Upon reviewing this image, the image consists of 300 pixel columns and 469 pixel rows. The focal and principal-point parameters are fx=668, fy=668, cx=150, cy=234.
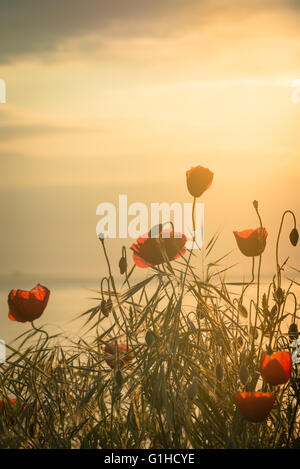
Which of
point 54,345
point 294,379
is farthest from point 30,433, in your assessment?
point 294,379

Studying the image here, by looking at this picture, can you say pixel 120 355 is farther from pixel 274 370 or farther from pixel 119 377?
pixel 274 370

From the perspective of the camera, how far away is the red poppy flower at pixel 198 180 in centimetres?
108

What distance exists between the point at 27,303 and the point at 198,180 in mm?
349

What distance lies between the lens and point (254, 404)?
0.93 m

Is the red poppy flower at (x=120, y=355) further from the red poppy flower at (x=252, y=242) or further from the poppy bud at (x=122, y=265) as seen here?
the red poppy flower at (x=252, y=242)

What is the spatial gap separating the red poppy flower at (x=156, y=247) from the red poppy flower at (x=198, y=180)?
0.08 m

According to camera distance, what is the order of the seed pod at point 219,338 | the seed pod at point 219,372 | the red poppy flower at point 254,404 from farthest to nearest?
1. the seed pod at point 219,338
2. the seed pod at point 219,372
3. the red poppy flower at point 254,404

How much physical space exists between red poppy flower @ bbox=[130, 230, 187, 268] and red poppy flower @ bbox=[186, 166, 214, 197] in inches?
3.3

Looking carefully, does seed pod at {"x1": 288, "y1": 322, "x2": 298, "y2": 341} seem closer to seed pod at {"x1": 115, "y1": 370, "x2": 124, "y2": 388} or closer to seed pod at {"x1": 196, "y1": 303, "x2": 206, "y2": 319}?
seed pod at {"x1": 196, "y1": 303, "x2": 206, "y2": 319}

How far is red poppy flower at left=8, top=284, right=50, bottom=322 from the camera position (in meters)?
1.11

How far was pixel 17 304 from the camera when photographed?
1.12 metres

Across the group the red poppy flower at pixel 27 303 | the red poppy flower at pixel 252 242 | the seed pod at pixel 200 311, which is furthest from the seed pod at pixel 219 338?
the red poppy flower at pixel 27 303

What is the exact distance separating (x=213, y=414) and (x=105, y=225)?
1.29 feet

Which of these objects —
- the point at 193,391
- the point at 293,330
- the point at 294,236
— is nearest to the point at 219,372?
A: the point at 193,391
